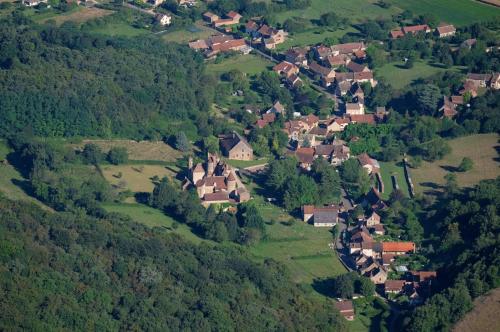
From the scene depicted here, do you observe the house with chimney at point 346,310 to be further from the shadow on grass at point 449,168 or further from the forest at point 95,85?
the forest at point 95,85

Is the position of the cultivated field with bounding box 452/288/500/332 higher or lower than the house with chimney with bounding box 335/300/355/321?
higher

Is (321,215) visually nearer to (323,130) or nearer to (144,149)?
(323,130)

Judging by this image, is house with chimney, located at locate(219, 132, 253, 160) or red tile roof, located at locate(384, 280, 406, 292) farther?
house with chimney, located at locate(219, 132, 253, 160)

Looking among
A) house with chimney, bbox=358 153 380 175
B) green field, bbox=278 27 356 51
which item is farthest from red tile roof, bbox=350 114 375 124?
green field, bbox=278 27 356 51

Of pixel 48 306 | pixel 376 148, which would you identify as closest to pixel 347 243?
pixel 376 148

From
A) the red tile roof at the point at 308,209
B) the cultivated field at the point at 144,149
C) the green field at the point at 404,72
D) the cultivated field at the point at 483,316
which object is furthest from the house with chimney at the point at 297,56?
the cultivated field at the point at 483,316

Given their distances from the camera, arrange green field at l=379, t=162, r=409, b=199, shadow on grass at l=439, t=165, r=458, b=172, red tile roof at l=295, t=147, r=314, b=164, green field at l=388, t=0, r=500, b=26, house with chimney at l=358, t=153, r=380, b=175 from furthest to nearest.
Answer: green field at l=388, t=0, r=500, b=26
red tile roof at l=295, t=147, r=314, b=164
house with chimney at l=358, t=153, r=380, b=175
shadow on grass at l=439, t=165, r=458, b=172
green field at l=379, t=162, r=409, b=199

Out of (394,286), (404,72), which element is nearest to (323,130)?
(404,72)

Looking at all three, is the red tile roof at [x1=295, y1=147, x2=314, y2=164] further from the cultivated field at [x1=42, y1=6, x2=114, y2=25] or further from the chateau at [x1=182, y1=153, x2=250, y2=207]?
the cultivated field at [x1=42, y1=6, x2=114, y2=25]
